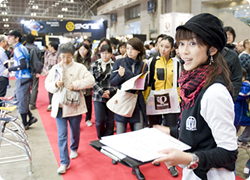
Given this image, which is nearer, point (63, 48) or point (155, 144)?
point (155, 144)

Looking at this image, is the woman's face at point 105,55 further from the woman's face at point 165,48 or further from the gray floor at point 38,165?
the gray floor at point 38,165

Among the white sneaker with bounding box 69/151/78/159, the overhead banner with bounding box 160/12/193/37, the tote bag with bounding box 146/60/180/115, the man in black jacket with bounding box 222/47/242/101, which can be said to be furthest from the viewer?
the overhead banner with bounding box 160/12/193/37

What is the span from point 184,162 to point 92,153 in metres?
2.78

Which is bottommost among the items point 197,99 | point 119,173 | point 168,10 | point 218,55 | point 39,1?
point 119,173

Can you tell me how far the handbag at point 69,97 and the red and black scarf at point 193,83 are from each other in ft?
6.59

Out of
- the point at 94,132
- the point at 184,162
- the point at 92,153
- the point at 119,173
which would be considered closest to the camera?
the point at 184,162

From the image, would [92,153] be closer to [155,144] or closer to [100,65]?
[100,65]

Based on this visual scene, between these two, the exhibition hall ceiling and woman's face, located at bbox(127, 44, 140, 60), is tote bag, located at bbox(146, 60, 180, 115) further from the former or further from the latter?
the exhibition hall ceiling

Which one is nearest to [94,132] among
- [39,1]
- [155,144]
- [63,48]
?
[63,48]

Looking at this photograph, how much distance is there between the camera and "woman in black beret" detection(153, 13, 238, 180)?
928mm

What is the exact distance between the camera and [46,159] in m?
3.27

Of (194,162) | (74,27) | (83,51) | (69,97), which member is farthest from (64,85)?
(74,27)

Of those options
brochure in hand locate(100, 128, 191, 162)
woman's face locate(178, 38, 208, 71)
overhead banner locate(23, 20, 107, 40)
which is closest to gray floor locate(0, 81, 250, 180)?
brochure in hand locate(100, 128, 191, 162)

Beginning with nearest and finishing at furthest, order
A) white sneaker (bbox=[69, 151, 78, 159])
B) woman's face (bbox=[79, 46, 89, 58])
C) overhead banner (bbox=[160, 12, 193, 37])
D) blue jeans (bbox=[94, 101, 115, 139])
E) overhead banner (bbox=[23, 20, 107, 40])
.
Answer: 1. white sneaker (bbox=[69, 151, 78, 159])
2. blue jeans (bbox=[94, 101, 115, 139])
3. woman's face (bbox=[79, 46, 89, 58])
4. overhead banner (bbox=[160, 12, 193, 37])
5. overhead banner (bbox=[23, 20, 107, 40])
